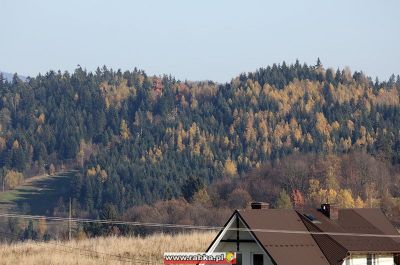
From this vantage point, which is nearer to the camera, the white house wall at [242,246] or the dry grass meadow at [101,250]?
the white house wall at [242,246]

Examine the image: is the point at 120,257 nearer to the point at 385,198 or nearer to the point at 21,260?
the point at 21,260

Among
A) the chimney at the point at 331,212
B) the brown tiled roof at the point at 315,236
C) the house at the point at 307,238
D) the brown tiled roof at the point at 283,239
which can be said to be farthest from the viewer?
the chimney at the point at 331,212

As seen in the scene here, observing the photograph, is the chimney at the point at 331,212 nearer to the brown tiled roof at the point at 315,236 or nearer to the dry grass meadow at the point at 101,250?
the brown tiled roof at the point at 315,236

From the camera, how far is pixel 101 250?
231 feet

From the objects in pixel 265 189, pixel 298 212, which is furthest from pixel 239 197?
pixel 298 212

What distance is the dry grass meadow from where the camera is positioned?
63.9 meters

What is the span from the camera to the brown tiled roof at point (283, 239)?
5316 cm

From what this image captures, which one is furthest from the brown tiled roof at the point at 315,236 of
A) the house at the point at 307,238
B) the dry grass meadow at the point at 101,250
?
the dry grass meadow at the point at 101,250

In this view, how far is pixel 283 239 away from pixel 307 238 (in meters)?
2.36

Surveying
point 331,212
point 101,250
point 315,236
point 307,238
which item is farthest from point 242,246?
point 101,250

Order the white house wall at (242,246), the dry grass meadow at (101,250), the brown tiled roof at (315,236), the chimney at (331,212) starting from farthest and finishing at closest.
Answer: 1. the dry grass meadow at (101,250)
2. the chimney at (331,212)
3. the white house wall at (242,246)
4. the brown tiled roof at (315,236)

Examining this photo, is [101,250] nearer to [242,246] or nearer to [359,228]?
[242,246]

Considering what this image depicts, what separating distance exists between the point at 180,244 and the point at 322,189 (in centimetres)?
12100

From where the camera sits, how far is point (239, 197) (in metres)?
189
